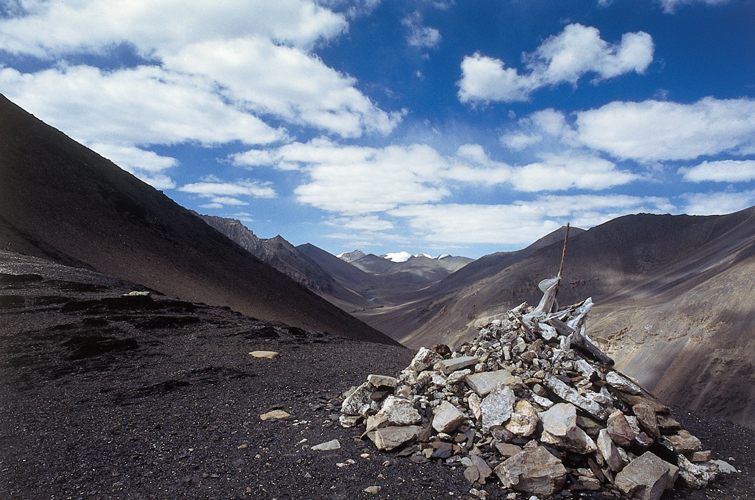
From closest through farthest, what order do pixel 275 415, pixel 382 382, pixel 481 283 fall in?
1. pixel 275 415
2. pixel 382 382
3. pixel 481 283

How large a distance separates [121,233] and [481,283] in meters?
49.6

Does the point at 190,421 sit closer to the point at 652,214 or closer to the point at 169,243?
the point at 169,243

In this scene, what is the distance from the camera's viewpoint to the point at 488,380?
682 centimetres

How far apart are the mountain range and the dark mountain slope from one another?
0.15 m

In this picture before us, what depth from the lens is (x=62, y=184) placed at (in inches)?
1356

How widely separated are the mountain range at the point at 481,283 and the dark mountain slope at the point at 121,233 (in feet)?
0.48

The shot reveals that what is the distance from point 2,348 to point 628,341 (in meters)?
31.3

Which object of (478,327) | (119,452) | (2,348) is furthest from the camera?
(2,348)

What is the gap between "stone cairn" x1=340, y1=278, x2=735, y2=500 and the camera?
539 centimetres

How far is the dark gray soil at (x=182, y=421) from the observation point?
5.05 meters

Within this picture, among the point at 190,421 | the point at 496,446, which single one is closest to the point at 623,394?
the point at 496,446

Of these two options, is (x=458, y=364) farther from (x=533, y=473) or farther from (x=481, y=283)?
(x=481, y=283)

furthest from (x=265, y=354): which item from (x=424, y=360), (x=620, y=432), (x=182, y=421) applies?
(x=620, y=432)

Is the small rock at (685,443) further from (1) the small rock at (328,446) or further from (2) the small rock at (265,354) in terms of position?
(2) the small rock at (265,354)
